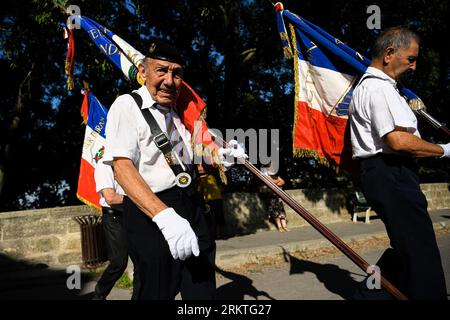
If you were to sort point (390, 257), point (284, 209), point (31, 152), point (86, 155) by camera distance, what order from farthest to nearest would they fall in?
point (31, 152) → point (284, 209) → point (86, 155) → point (390, 257)

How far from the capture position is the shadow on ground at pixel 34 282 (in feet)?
15.9

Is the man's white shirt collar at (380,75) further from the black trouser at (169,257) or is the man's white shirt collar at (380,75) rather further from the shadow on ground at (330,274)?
the shadow on ground at (330,274)

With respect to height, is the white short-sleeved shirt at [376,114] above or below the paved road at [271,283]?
above

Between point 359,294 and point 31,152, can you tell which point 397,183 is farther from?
point 31,152

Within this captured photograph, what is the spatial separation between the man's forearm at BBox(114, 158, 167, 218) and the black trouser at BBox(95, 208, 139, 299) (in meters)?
2.05

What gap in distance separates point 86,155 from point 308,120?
→ 12.2ft

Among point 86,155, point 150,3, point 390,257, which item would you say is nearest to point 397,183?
point 390,257

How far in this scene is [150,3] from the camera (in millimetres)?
7363

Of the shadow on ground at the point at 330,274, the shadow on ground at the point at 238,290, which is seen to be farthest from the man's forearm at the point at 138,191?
the shadow on ground at the point at 330,274

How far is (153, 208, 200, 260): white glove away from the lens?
1962 mm

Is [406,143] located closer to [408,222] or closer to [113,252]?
[408,222]

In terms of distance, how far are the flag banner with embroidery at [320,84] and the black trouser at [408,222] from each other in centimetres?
105

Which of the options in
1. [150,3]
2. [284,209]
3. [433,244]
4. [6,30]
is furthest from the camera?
[284,209]

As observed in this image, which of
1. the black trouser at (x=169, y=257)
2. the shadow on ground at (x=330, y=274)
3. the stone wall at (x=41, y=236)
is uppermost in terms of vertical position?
the black trouser at (x=169, y=257)
